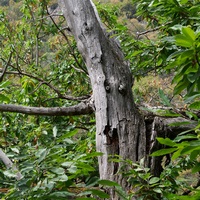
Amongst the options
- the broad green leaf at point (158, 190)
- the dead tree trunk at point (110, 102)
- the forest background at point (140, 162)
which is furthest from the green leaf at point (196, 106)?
the dead tree trunk at point (110, 102)

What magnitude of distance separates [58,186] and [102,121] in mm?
725

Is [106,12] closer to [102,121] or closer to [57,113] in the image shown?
[57,113]

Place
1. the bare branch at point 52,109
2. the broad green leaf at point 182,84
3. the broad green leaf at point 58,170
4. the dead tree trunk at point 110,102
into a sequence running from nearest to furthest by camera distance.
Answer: the broad green leaf at point 58,170 → the broad green leaf at point 182,84 → the dead tree trunk at point 110,102 → the bare branch at point 52,109

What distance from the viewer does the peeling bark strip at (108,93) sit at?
1487 mm

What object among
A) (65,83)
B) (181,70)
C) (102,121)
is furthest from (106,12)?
(181,70)

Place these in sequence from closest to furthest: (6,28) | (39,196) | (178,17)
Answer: (39,196) → (178,17) → (6,28)

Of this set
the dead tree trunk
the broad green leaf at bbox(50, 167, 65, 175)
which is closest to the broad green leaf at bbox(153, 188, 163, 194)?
the dead tree trunk

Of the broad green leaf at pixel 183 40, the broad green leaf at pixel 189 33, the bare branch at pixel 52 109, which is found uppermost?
the broad green leaf at pixel 189 33

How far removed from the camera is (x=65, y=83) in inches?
127

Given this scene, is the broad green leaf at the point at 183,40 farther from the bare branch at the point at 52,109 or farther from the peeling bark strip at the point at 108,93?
the bare branch at the point at 52,109

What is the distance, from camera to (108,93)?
62.4 inches

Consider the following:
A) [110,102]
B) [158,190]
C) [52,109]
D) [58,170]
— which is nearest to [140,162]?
[158,190]

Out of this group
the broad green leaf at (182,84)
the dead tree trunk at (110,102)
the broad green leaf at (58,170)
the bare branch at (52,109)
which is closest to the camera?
the broad green leaf at (58,170)

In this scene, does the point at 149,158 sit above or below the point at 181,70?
below
